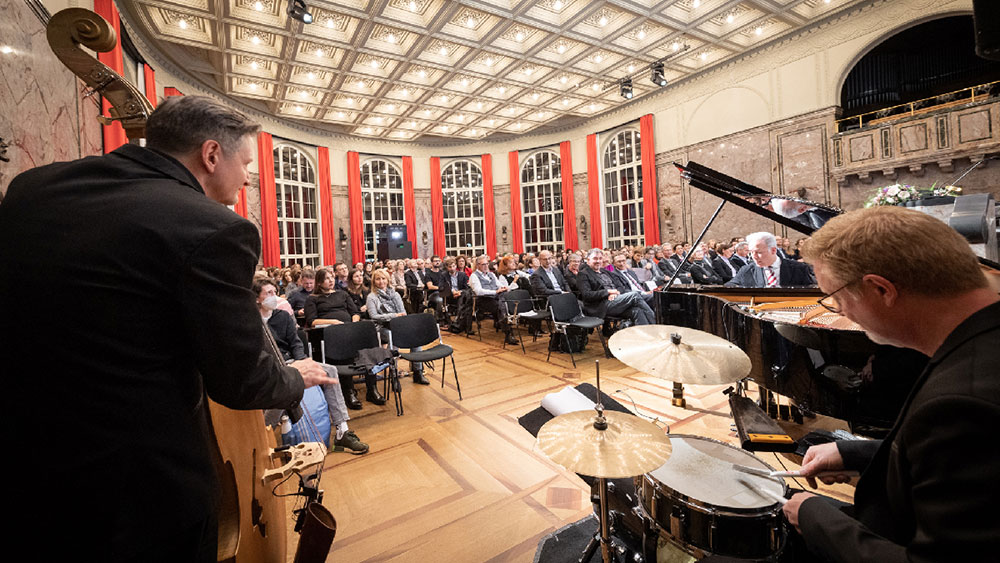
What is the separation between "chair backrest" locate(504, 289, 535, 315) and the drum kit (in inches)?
174

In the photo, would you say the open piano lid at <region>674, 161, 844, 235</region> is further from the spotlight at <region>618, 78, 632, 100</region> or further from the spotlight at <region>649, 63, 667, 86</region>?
the spotlight at <region>618, 78, 632, 100</region>

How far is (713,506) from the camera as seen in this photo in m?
1.32

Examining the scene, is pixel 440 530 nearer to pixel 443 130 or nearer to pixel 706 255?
pixel 706 255

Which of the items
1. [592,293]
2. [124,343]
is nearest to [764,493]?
[124,343]

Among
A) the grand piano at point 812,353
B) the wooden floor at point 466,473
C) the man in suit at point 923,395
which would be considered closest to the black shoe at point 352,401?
the wooden floor at point 466,473

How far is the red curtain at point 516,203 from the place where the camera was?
53.4ft

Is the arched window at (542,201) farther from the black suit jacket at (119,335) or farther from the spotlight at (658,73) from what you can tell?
the black suit jacket at (119,335)

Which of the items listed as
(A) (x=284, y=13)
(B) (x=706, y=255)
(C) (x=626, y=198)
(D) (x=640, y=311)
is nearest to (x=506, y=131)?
(C) (x=626, y=198)

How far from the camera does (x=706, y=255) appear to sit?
25.7ft

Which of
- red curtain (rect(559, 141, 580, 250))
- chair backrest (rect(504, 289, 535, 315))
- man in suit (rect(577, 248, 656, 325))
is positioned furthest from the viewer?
red curtain (rect(559, 141, 580, 250))

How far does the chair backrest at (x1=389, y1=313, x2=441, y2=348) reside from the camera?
13.9 feet

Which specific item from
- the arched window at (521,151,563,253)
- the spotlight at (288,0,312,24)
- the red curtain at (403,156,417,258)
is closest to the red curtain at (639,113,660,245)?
the arched window at (521,151,563,253)

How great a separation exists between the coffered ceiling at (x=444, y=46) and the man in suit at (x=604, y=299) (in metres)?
5.67

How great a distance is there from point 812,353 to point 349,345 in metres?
3.53
